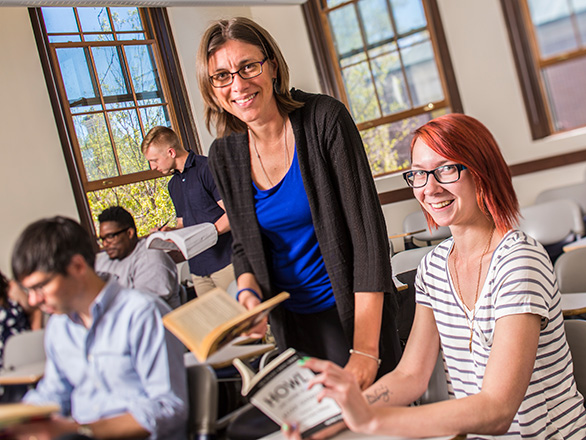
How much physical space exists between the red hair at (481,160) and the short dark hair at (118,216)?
2.51 feet

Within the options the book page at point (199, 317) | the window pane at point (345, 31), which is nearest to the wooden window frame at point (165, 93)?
the book page at point (199, 317)

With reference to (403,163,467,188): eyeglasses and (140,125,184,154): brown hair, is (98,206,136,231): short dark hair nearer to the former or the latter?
(140,125,184,154): brown hair

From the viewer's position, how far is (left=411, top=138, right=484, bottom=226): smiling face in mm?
1468

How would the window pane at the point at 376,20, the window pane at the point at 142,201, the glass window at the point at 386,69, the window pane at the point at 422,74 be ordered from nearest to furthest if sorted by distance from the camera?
the window pane at the point at 142,201 < the glass window at the point at 386,69 < the window pane at the point at 376,20 < the window pane at the point at 422,74

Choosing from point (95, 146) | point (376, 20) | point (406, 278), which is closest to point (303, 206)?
point (95, 146)

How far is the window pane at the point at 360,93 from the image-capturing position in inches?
97.0

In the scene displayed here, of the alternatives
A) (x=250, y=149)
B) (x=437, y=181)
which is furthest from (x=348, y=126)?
(x=437, y=181)

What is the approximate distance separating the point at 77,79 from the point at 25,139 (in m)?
0.17

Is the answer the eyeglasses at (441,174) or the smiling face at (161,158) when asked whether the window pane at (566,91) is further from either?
the smiling face at (161,158)

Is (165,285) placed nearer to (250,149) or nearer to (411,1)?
(250,149)

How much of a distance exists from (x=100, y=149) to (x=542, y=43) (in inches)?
196

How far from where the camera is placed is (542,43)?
17.0 feet

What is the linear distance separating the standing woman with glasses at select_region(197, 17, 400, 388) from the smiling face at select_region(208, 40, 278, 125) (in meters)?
0.01

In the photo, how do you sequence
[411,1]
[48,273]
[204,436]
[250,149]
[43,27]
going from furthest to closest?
[411,1], [250,149], [43,27], [204,436], [48,273]
